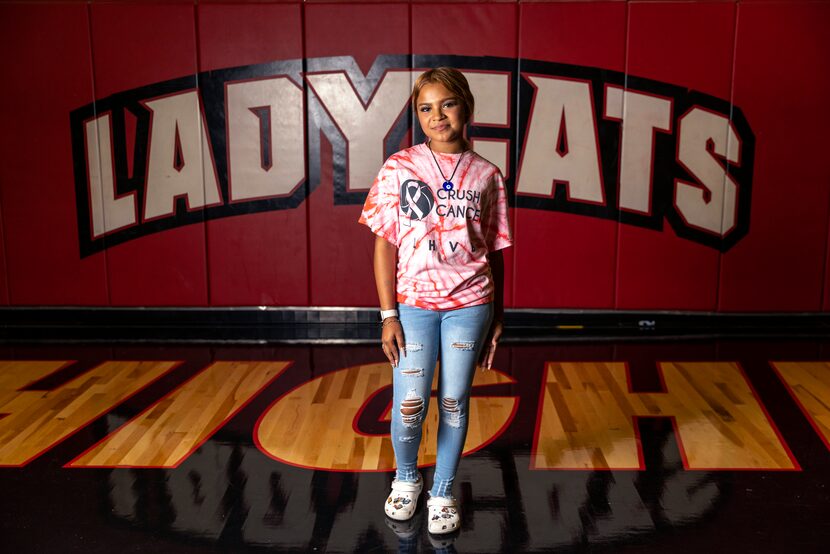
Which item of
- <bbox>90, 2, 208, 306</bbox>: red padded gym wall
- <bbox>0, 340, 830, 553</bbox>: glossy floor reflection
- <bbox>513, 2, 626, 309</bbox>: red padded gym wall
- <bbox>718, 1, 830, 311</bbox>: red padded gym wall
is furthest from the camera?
<bbox>513, 2, 626, 309</bbox>: red padded gym wall

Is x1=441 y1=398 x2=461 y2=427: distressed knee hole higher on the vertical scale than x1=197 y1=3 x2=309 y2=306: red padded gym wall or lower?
lower

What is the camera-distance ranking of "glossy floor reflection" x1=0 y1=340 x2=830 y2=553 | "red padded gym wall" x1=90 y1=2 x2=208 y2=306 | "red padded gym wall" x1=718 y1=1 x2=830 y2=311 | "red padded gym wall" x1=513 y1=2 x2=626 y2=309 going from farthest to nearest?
"red padded gym wall" x1=513 y1=2 x2=626 y2=309
"red padded gym wall" x1=90 y1=2 x2=208 y2=306
"red padded gym wall" x1=718 y1=1 x2=830 y2=311
"glossy floor reflection" x1=0 y1=340 x2=830 y2=553

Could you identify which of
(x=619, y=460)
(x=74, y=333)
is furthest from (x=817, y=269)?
(x=74, y=333)

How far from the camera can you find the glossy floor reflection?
79.1 inches

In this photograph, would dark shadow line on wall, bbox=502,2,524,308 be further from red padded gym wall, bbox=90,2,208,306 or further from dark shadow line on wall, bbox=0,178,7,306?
dark shadow line on wall, bbox=0,178,7,306

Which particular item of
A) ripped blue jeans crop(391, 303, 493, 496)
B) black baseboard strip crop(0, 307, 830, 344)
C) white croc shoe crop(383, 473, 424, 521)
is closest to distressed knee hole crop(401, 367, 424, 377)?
ripped blue jeans crop(391, 303, 493, 496)

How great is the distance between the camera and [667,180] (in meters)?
4.38

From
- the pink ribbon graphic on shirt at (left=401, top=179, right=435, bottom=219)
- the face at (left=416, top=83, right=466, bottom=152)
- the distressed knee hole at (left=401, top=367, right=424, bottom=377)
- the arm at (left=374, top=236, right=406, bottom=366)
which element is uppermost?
the face at (left=416, top=83, right=466, bottom=152)

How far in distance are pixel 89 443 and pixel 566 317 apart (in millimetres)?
2897

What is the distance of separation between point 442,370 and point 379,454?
2.47 ft

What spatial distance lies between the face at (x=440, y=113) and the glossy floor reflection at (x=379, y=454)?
1.12m

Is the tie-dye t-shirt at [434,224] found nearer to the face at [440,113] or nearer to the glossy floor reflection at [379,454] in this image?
the face at [440,113]

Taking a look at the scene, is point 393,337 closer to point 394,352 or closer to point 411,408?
point 394,352

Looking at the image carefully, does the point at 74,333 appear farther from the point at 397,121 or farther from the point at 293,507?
the point at 293,507
